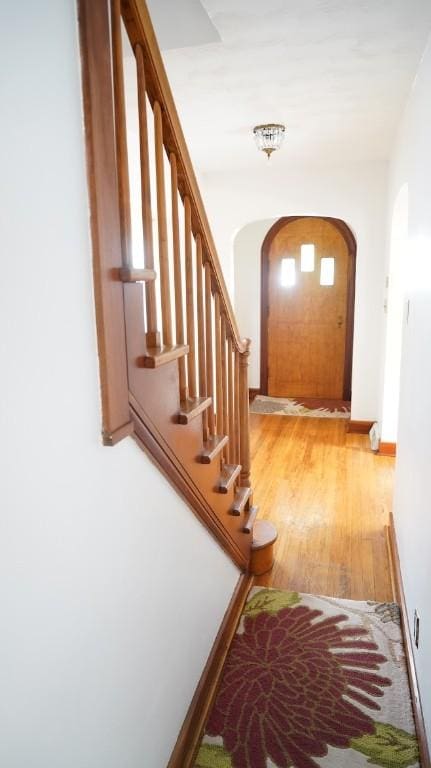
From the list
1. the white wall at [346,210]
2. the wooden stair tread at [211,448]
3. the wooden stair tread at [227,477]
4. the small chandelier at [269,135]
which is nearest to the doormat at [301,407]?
the white wall at [346,210]

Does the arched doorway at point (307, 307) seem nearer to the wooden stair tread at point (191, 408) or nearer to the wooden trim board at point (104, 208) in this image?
the wooden stair tread at point (191, 408)

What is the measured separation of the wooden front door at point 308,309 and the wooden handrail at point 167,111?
4.53 m

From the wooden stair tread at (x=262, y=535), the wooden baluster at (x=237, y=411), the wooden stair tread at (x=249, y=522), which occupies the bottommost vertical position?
the wooden stair tread at (x=262, y=535)

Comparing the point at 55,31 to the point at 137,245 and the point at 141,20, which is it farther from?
the point at 137,245

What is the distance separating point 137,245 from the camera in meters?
4.27

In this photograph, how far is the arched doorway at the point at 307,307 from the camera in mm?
6176

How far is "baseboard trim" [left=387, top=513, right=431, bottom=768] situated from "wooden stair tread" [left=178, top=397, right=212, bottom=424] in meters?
1.23

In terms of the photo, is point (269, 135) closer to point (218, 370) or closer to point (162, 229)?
point (218, 370)

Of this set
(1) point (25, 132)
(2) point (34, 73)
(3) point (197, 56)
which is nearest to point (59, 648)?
(1) point (25, 132)

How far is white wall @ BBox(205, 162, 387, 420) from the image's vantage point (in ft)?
14.9

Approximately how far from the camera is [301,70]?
97.8 inches

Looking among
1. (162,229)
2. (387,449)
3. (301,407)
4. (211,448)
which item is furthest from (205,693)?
(301,407)

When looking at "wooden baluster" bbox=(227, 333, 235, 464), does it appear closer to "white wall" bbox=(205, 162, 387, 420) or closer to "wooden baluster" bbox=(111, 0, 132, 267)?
"wooden baluster" bbox=(111, 0, 132, 267)

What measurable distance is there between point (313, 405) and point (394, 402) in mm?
1987
